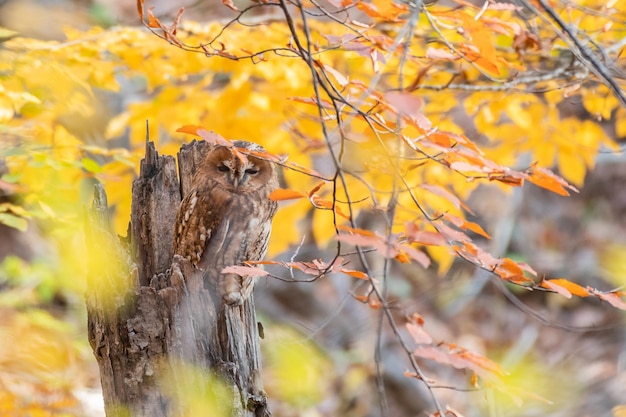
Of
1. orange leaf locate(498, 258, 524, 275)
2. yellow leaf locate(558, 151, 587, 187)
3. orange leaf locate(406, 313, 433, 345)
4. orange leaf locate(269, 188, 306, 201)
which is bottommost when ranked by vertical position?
orange leaf locate(406, 313, 433, 345)

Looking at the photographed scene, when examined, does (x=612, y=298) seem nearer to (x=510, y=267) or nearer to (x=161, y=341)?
(x=510, y=267)

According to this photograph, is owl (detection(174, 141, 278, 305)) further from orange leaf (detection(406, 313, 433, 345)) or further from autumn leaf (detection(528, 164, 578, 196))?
autumn leaf (detection(528, 164, 578, 196))


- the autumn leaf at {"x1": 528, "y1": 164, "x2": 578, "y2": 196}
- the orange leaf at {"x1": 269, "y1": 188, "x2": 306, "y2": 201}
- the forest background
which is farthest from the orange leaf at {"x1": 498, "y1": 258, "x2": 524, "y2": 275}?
the orange leaf at {"x1": 269, "y1": 188, "x2": 306, "y2": 201}

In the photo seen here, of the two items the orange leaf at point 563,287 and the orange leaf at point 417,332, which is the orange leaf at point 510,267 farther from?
the orange leaf at point 417,332

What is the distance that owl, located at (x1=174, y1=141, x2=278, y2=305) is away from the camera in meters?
1.82

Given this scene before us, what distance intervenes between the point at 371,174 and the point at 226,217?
3.19ft

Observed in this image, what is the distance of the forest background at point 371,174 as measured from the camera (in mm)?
1399

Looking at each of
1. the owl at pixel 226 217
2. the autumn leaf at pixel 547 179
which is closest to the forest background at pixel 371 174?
the autumn leaf at pixel 547 179

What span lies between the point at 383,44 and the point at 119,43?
151 cm

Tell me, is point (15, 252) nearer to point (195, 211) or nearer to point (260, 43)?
point (260, 43)

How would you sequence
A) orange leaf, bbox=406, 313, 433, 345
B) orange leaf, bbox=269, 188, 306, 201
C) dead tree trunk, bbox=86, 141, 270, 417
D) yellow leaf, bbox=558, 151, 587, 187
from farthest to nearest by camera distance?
yellow leaf, bbox=558, 151, 587, 187
dead tree trunk, bbox=86, 141, 270, 417
orange leaf, bbox=406, 313, 433, 345
orange leaf, bbox=269, 188, 306, 201

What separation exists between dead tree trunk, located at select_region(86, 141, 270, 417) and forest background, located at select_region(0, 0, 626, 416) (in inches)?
Result: 7.6

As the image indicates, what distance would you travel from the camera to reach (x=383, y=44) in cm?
140

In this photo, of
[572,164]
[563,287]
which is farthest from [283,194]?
[572,164]
